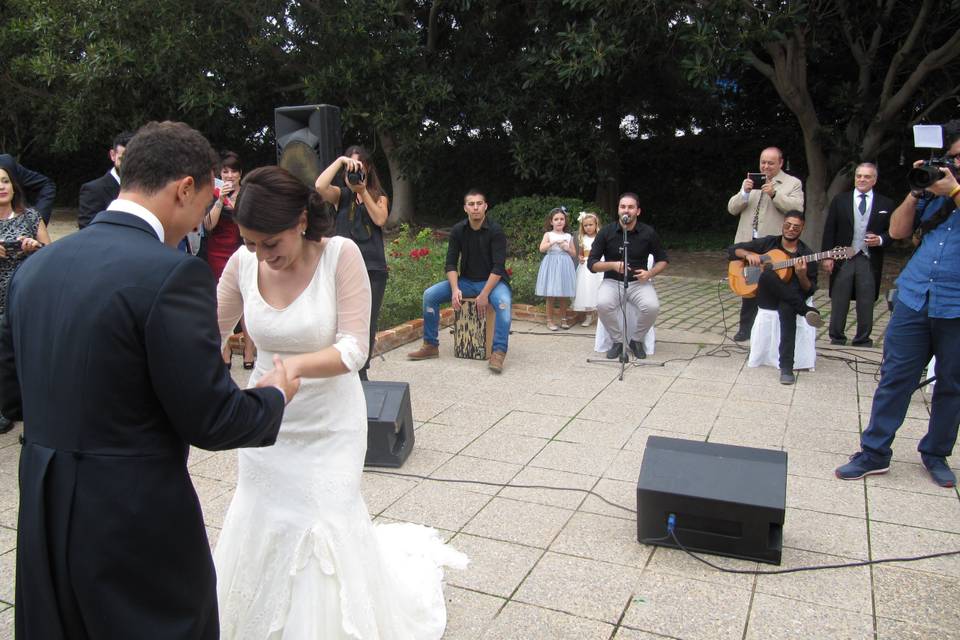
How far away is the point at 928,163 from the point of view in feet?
12.8

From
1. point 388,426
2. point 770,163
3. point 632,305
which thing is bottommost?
point 388,426

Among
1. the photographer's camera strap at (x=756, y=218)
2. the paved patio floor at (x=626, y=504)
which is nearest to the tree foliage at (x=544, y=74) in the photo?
the photographer's camera strap at (x=756, y=218)

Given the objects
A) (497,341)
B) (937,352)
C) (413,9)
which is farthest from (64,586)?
(413,9)

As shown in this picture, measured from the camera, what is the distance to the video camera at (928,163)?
12.1 ft

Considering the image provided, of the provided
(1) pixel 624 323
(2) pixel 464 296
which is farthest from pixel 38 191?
(1) pixel 624 323

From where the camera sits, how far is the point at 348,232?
5840mm

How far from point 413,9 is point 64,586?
17.5 m

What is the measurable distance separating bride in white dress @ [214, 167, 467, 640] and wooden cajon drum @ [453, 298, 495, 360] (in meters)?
4.49

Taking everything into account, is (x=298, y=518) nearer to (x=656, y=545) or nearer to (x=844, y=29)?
(x=656, y=545)

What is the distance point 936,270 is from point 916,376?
61 centimetres

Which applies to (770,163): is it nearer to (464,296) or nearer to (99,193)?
(464,296)

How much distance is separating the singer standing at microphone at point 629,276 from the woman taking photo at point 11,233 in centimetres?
490

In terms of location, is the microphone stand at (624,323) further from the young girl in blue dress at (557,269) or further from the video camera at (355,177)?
the video camera at (355,177)

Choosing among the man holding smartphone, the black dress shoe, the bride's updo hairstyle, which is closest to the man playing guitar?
the black dress shoe
